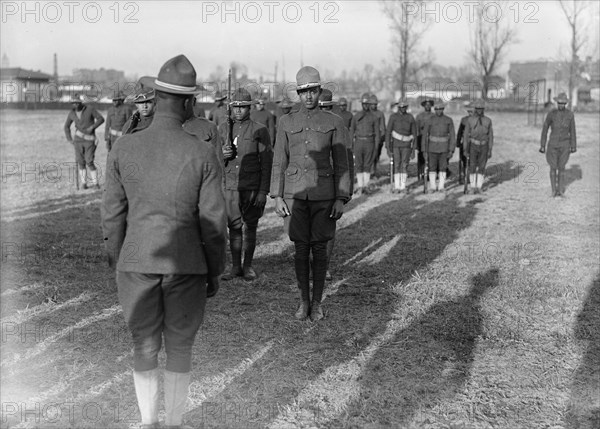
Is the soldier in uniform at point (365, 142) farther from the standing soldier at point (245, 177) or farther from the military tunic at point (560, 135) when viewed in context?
the standing soldier at point (245, 177)

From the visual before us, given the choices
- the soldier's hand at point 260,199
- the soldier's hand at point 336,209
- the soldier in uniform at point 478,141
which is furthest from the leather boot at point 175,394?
the soldier in uniform at point 478,141

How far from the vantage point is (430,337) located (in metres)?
5.75

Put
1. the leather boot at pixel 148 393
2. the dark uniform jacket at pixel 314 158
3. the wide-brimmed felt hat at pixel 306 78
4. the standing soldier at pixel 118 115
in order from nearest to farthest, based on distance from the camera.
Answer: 1. the leather boot at pixel 148 393
2. the wide-brimmed felt hat at pixel 306 78
3. the dark uniform jacket at pixel 314 158
4. the standing soldier at pixel 118 115

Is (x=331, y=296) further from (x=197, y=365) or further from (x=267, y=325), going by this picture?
(x=197, y=365)

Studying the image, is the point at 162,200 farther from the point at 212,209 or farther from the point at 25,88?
the point at 25,88

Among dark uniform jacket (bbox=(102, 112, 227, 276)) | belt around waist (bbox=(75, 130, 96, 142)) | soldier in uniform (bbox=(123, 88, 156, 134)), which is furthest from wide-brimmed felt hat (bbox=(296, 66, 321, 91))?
belt around waist (bbox=(75, 130, 96, 142))

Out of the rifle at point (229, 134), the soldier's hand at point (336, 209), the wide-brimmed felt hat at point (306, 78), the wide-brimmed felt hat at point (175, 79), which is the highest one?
the wide-brimmed felt hat at point (306, 78)

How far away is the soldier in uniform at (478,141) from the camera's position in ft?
49.1

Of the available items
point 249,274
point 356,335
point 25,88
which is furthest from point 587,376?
point 25,88

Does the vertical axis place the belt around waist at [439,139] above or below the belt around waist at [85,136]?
below

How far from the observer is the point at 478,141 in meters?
15.0

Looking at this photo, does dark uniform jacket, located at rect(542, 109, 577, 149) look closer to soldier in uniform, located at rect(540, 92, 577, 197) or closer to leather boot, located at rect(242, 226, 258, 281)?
soldier in uniform, located at rect(540, 92, 577, 197)

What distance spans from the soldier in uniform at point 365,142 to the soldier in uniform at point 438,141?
3.72 ft

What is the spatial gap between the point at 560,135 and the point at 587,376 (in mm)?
10040
